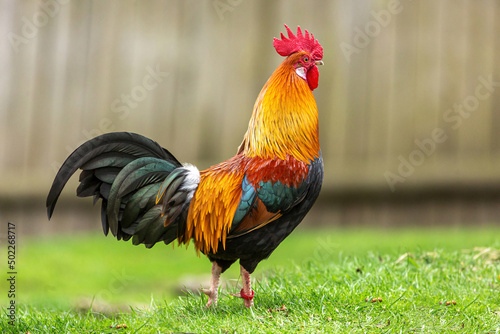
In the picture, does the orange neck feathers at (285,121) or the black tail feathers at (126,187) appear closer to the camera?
the black tail feathers at (126,187)

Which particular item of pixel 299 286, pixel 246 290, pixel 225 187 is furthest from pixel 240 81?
pixel 246 290

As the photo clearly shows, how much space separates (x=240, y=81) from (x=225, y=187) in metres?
3.97

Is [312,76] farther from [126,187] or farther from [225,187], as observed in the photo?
[126,187]

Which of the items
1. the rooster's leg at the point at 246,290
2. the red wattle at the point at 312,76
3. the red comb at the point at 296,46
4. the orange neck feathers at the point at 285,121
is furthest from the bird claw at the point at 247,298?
the red comb at the point at 296,46

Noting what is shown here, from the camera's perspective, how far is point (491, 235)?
680 cm

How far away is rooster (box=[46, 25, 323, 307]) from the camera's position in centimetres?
388

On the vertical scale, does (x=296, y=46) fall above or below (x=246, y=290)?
above

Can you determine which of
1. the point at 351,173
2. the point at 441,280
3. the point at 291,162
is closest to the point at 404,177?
the point at 351,173

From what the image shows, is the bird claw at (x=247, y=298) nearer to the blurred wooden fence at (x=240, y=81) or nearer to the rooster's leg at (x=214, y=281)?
the rooster's leg at (x=214, y=281)

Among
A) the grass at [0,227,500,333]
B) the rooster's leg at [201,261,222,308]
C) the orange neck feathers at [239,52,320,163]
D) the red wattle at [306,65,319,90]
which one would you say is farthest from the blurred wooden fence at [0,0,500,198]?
the rooster's leg at [201,261,222,308]

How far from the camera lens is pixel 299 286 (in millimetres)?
4707

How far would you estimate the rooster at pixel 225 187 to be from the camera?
3881 millimetres

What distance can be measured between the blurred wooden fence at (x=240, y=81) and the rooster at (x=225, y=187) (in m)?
3.56

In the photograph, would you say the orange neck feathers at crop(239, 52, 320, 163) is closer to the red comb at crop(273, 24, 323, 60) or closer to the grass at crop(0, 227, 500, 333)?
the red comb at crop(273, 24, 323, 60)
